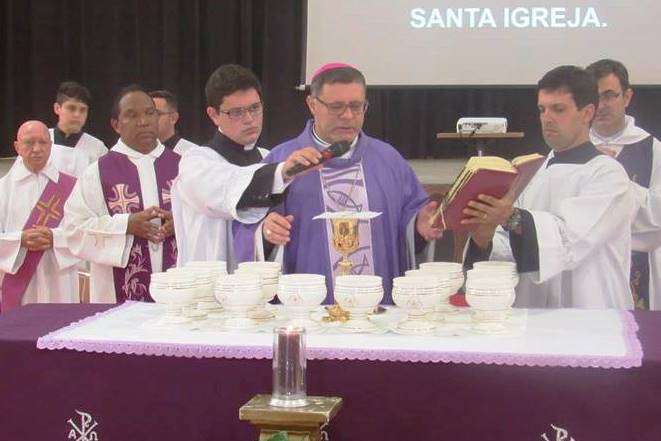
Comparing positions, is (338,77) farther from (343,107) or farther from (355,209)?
(355,209)

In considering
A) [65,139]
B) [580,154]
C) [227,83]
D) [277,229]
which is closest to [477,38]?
[65,139]

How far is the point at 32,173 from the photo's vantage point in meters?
5.79

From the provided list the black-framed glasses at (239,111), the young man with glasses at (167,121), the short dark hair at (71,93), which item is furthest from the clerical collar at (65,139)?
the black-framed glasses at (239,111)

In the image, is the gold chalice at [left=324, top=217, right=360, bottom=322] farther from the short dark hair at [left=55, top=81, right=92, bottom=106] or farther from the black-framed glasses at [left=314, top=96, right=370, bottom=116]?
the short dark hair at [left=55, top=81, right=92, bottom=106]

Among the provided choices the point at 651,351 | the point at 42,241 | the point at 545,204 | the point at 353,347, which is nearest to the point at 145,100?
the point at 42,241

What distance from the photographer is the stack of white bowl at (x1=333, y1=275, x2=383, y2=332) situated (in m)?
3.03

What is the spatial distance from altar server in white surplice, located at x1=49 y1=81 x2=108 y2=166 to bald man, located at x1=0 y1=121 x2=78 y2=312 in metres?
1.53

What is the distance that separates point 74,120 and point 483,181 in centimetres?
494

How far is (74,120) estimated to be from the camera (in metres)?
7.49

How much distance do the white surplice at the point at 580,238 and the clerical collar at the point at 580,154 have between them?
0.07 feet

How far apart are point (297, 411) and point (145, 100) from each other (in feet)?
10.5

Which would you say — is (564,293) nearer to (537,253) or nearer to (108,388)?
(537,253)

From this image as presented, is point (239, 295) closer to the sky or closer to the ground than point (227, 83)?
closer to the ground

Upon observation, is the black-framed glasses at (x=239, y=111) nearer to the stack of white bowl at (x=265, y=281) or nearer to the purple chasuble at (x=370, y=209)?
→ the purple chasuble at (x=370, y=209)
